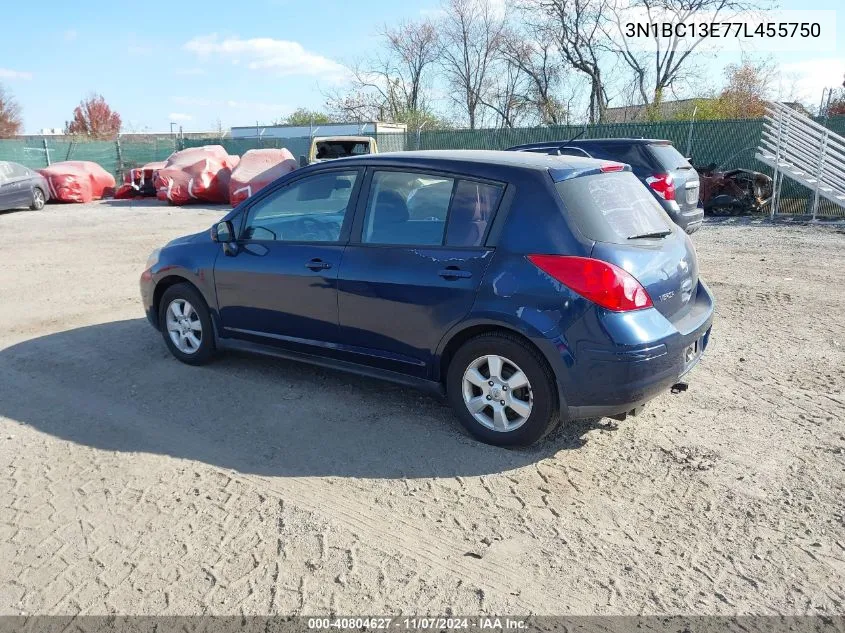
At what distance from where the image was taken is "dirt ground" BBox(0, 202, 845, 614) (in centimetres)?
288

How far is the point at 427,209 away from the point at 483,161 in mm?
Result: 467

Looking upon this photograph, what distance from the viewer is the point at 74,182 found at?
23.1m

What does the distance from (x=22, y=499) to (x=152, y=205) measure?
67.5 feet

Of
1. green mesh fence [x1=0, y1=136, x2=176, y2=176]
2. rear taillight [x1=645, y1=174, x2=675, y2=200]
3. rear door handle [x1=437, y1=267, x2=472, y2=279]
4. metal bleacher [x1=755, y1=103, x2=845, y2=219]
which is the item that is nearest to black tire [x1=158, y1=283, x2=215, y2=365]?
rear door handle [x1=437, y1=267, x2=472, y2=279]

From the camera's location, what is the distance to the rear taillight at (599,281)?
12.1 feet

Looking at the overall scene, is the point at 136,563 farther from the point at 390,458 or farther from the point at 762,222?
the point at 762,222

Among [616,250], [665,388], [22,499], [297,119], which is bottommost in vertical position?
[22,499]

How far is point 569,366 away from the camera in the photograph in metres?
3.77

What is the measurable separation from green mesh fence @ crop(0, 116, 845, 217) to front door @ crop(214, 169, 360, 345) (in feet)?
22.4

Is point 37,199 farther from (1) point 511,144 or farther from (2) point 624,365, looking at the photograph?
(2) point 624,365

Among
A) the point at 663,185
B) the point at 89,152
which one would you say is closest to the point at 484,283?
the point at 663,185

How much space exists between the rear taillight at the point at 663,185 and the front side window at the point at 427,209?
6.94 metres

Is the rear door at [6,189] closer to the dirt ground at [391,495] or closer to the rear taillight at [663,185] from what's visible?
the dirt ground at [391,495]

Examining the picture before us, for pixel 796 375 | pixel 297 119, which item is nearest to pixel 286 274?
pixel 796 375
